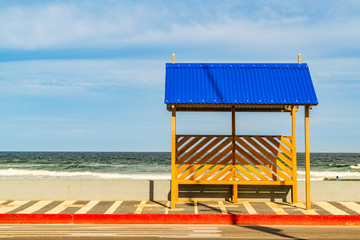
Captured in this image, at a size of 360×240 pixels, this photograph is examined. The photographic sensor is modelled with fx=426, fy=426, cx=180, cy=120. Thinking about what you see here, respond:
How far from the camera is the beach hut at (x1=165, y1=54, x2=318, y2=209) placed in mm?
12125

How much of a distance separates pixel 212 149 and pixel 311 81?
12.1ft

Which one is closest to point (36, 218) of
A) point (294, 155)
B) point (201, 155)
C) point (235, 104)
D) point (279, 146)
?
point (201, 155)

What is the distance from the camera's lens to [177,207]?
12.5 metres

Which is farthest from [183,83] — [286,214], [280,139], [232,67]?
Answer: [286,214]

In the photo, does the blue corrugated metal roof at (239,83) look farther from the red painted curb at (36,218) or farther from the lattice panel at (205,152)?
the red painted curb at (36,218)

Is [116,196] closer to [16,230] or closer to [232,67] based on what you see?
[16,230]

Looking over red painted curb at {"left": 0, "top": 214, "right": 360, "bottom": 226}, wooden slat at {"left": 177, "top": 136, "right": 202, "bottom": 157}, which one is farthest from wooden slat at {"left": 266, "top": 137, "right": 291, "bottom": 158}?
red painted curb at {"left": 0, "top": 214, "right": 360, "bottom": 226}

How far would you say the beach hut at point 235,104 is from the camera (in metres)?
12.1

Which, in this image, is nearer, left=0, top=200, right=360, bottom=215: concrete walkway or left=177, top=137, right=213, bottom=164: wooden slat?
left=0, top=200, right=360, bottom=215: concrete walkway

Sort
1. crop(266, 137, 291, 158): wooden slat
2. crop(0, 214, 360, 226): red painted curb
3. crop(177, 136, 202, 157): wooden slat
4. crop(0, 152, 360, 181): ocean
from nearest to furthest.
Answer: crop(0, 214, 360, 226): red painted curb, crop(266, 137, 291, 158): wooden slat, crop(177, 136, 202, 157): wooden slat, crop(0, 152, 360, 181): ocean

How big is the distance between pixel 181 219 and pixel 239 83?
4.38m

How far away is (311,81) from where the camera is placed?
41.6 ft

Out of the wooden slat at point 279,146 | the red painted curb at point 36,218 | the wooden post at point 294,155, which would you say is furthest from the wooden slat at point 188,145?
the red painted curb at point 36,218

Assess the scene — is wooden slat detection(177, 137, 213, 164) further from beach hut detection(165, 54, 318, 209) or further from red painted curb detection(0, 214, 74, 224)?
red painted curb detection(0, 214, 74, 224)
